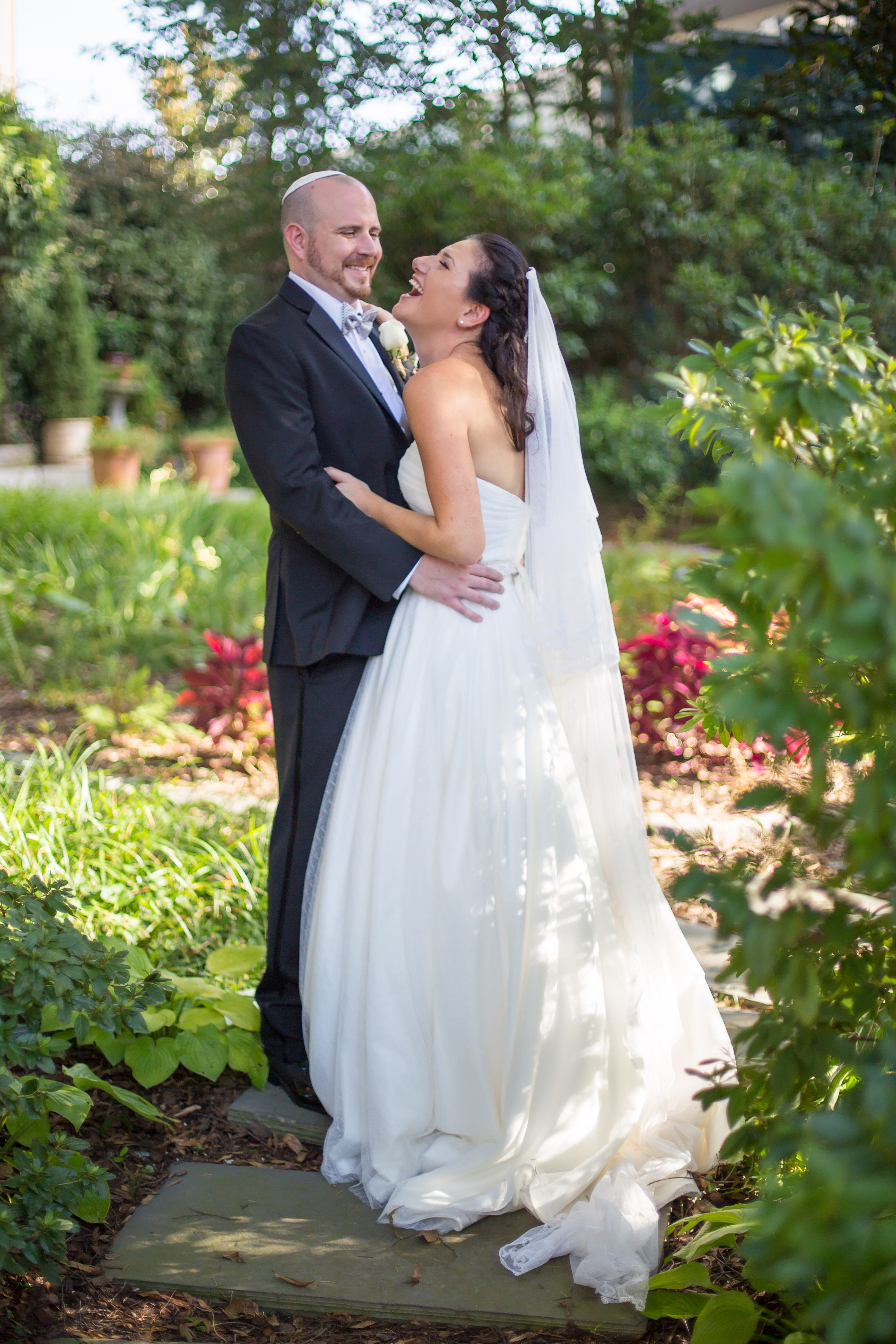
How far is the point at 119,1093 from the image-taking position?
2266mm

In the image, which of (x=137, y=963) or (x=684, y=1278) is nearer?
(x=684, y=1278)

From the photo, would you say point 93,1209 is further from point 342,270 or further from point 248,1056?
point 342,270

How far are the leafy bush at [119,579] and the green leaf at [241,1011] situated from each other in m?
2.84

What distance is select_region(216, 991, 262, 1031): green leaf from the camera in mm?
2613

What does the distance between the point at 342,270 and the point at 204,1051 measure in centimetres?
193

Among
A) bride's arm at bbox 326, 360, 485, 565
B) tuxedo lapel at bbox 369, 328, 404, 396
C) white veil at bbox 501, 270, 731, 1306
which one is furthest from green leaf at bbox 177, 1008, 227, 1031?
tuxedo lapel at bbox 369, 328, 404, 396

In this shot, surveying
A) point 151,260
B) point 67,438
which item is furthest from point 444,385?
point 151,260

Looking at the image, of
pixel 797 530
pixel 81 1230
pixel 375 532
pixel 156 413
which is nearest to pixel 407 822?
pixel 375 532

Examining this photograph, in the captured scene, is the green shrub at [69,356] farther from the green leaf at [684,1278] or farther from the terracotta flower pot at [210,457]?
the green leaf at [684,1278]

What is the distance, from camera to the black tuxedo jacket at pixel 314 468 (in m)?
2.38

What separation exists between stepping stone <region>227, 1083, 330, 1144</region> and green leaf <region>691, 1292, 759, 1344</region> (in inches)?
40.3

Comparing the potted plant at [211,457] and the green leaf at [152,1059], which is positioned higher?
the potted plant at [211,457]

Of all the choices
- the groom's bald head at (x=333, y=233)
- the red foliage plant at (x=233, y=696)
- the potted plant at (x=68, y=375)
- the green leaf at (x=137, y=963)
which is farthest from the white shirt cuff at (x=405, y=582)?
the potted plant at (x=68, y=375)

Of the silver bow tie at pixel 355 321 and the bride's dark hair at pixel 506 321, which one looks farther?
the silver bow tie at pixel 355 321
